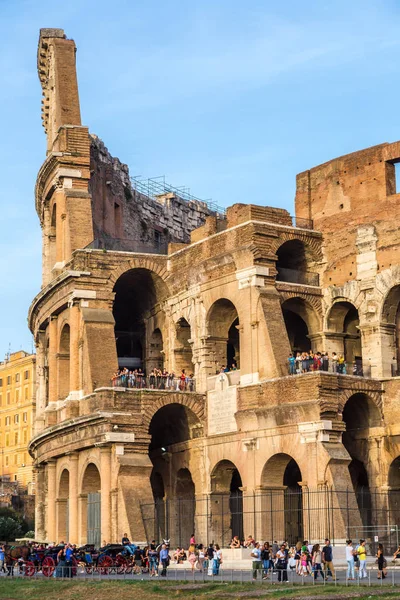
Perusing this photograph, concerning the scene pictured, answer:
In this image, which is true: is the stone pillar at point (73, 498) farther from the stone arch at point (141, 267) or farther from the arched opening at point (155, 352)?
the stone arch at point (141, 267)

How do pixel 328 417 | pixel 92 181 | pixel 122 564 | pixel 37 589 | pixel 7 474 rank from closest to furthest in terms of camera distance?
pixel 37 589 < pixel 122 564 < pixel 328 417 < pixel 92 181 < pixel 7 474

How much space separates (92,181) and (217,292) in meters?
10.4

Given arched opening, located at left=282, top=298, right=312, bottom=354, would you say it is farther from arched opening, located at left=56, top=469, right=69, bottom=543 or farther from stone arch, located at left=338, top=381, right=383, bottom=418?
arched opening, located at left=56, top=469, right=69, bottom=543

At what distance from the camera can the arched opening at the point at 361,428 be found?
40.4m

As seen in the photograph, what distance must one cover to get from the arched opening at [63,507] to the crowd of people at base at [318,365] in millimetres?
11893

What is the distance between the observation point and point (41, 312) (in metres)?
52.2

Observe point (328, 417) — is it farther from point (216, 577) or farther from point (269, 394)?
point (216, 577)

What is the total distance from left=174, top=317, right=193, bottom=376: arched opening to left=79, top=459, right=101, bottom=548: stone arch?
5239mm

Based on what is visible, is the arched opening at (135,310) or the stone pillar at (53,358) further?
the stone pillar at (53,358)

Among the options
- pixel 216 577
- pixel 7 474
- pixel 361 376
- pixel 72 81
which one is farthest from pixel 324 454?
pixel 7 474

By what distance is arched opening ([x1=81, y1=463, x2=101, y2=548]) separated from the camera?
43.4m

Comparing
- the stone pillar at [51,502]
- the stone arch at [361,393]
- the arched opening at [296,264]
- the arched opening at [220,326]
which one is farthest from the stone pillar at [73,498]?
the stone arch at [361,393]

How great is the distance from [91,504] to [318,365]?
34.2 feet

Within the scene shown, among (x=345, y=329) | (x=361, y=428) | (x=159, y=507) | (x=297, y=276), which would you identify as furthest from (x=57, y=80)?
(x=361, y=428)
